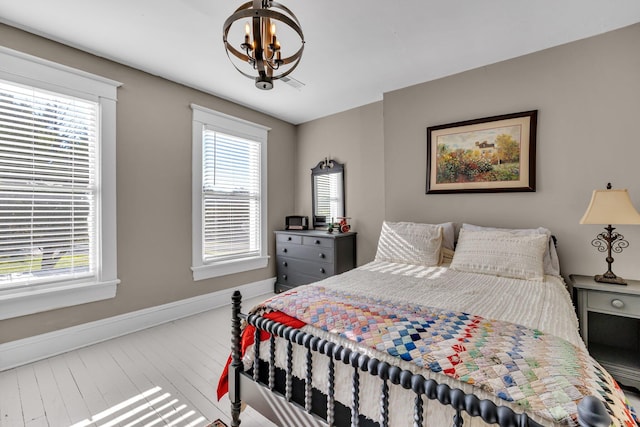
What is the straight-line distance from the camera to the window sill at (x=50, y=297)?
7.07 ft

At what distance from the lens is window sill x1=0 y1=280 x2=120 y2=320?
2.15m

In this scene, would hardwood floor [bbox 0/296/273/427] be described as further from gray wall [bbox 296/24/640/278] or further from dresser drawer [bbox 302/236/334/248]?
gray wall [bbox 296/24/640/278]

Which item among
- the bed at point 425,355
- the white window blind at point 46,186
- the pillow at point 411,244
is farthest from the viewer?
the pillow at point 411,244

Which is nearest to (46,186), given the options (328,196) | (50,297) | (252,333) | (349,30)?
(50,297)

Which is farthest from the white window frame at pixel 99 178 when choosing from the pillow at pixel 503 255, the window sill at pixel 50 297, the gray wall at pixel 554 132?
the pillow at pixel 503 255

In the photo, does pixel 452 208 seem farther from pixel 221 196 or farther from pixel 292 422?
pixel 221 196

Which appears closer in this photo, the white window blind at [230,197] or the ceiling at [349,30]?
the ceiling at [349,30]

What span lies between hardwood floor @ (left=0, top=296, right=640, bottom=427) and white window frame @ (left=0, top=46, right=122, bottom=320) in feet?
1.50

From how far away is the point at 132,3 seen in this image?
6.30 feet

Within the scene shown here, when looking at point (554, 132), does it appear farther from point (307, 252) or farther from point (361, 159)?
point (307, 252)

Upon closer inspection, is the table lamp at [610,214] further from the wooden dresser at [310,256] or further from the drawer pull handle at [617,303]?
the wooden dresser at [310,256]

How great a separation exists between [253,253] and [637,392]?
12.3 ft

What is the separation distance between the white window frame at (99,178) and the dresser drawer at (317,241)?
2049 millimetres

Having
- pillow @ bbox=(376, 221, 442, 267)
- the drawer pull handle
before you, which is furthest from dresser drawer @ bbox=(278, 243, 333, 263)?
the drawer pull handle
